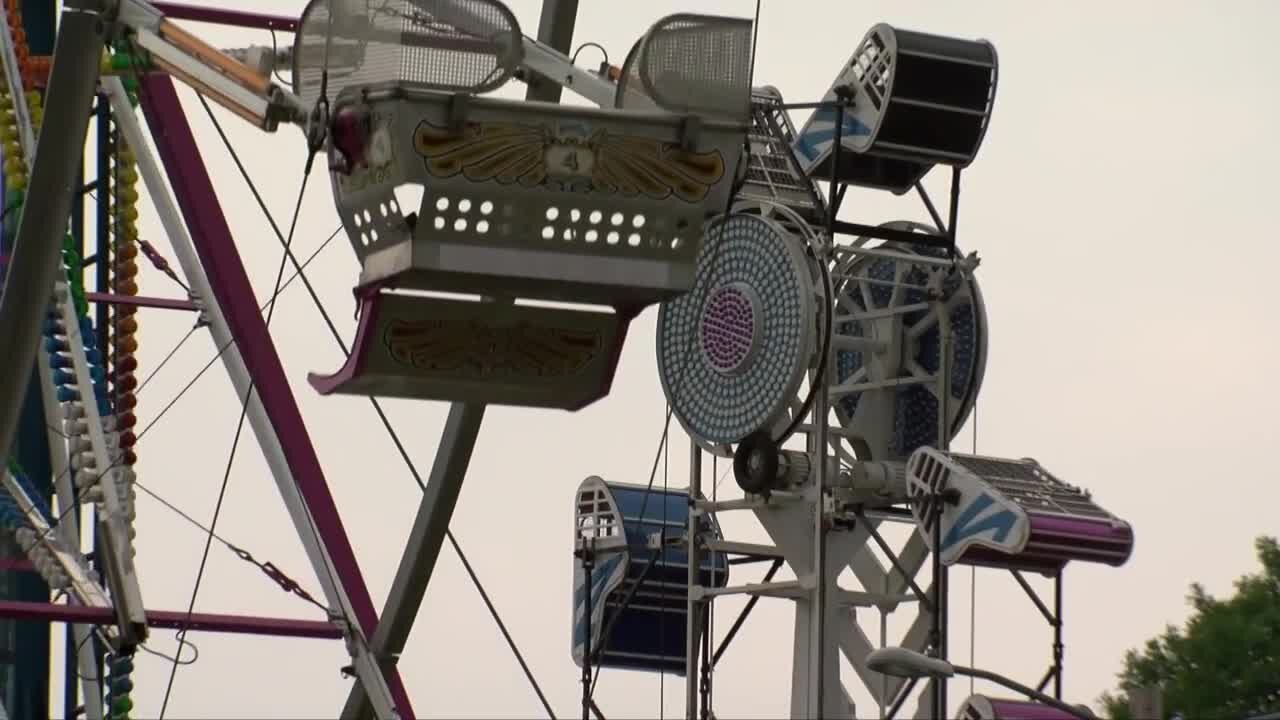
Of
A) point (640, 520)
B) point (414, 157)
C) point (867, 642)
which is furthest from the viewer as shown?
point (640, 520)

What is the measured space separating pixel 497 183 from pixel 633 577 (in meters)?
16.0

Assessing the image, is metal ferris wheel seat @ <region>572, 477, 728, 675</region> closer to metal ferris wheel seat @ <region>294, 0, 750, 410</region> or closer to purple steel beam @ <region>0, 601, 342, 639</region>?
purple steel beam @ <region>0, 601, 342, 639</region>

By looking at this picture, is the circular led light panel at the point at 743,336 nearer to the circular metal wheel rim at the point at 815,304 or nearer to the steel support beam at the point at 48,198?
the circular metal wheel rim at the point at 815,304

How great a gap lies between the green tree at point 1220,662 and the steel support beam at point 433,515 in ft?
113

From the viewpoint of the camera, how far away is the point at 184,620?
20.5 meters

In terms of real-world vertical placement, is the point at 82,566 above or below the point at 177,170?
below

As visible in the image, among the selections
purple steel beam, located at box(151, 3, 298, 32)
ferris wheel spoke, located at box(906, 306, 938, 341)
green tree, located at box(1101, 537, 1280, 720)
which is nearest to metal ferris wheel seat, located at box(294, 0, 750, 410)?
purple steel beam, located at box(151, 3, 298, 32)

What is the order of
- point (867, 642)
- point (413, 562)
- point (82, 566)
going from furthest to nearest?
point (867, 642)
point (82, 566)
point (413, 562)

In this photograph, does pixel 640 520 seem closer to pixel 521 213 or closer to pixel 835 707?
pixel 835 707

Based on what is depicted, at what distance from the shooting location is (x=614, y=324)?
13.8 metres

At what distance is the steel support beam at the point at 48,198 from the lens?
47.5 ft

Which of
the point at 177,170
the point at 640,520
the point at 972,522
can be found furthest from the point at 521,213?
the point at 640,520

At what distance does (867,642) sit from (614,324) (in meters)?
13.3

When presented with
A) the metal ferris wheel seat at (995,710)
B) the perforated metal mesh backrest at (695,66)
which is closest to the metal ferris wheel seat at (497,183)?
the perforated metal mesh backrest at (695,66)
